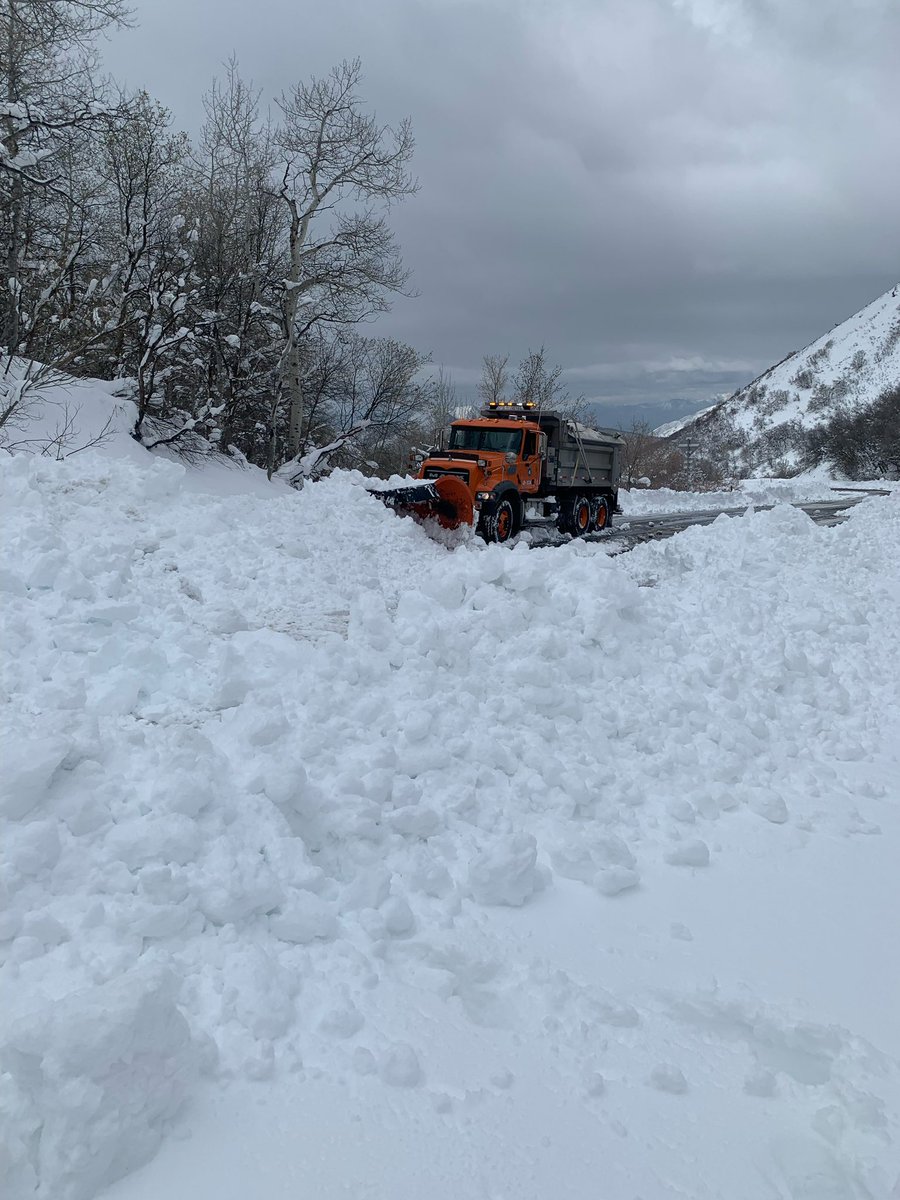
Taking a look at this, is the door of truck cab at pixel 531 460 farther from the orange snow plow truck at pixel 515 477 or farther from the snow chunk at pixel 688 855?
the snow chunk at pixel 688 855

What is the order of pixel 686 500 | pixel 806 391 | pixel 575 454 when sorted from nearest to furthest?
1. pixel 575 454
2. pixel 686 500
3. pixel 806 391

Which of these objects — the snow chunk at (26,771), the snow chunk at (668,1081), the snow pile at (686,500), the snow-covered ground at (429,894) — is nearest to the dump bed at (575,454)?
the snow pile at (686,500)

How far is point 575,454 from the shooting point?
1747 centimetres

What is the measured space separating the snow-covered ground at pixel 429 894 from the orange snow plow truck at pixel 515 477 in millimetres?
6238

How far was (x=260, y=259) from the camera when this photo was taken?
18.7 meters

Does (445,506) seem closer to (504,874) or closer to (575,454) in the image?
(575,454)

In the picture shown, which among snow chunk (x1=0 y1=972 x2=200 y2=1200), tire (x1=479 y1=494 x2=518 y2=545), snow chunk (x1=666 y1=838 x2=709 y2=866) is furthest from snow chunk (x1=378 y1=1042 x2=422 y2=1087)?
tire (x1=479 y1=494 x2=518 y2=545)

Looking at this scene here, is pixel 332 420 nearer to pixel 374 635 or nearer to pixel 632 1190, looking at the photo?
pixel 374 635

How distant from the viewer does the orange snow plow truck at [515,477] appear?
1374cm

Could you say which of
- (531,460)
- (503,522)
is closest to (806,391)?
(531,460)

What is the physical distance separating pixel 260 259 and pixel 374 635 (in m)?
15.7

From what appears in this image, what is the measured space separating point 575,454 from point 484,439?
2888mm

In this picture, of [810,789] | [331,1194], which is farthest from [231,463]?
[331,1194]

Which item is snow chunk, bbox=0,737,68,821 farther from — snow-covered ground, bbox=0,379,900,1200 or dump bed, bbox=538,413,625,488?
dump bed, bbox=538,413,625,488
